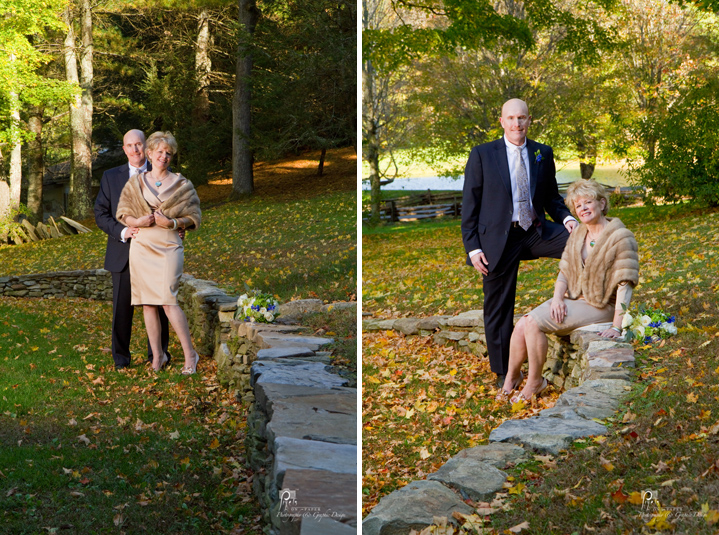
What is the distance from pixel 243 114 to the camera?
13.8 metres

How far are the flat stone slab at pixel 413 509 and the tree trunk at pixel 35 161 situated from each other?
11.2m

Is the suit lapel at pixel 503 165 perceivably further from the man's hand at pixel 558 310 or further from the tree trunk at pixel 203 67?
the tree trunk at pixel 203 67

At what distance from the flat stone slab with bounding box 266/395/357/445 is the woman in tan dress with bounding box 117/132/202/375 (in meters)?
1.94

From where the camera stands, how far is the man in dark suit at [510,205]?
12.4 feet

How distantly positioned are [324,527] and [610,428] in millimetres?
1350

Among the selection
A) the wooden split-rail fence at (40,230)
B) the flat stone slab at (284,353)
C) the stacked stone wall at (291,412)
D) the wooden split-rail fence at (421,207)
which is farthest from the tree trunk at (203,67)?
the flat stone slab at (284,353)

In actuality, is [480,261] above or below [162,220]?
below

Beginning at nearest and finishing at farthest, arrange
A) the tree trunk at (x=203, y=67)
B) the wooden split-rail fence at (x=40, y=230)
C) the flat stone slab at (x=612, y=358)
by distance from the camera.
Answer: the flat stone slab at (x=612, y=358)
the wooden split-rail fence at (x=40, y=230)
the tree trunk at (x=203, y=67)

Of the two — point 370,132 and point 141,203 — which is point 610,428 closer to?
point 141,203

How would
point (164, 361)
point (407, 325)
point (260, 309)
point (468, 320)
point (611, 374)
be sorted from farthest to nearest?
point (407, 325), point (468, 320), point (164, 361), point (260, 309), point (611, 374)

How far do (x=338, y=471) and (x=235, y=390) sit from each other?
2.50 meters

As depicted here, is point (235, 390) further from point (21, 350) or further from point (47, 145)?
point (47, 145)

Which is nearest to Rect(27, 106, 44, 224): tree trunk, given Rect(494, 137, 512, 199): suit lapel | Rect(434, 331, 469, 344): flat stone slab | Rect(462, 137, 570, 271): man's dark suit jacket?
Rect(434, 331, 469, 344): flat stone slab

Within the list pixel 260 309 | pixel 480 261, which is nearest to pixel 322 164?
pixel 260 309
